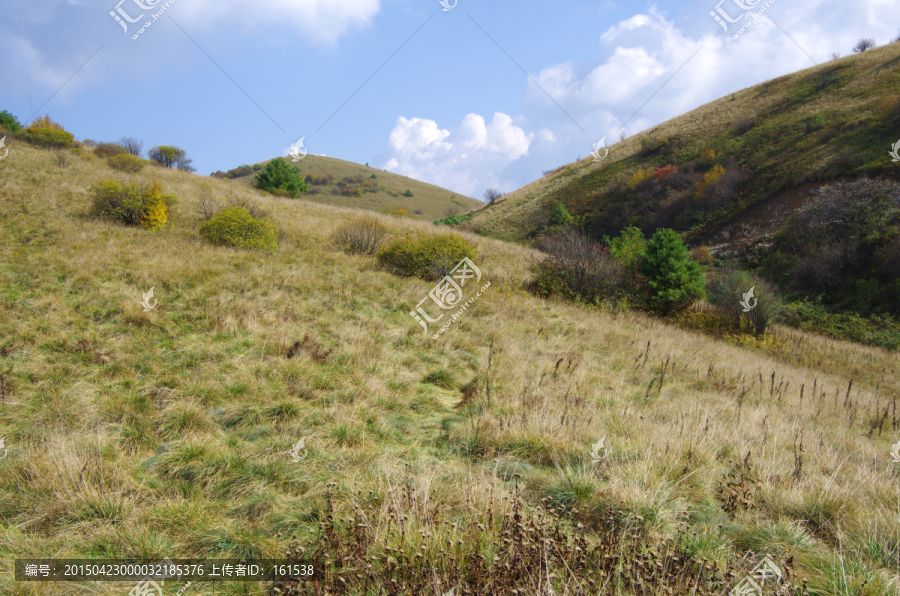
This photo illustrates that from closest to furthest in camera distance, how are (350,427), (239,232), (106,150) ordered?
(350,427), (239,232), (106,150)

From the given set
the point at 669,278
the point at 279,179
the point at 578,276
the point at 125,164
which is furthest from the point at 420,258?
the point at 279,179

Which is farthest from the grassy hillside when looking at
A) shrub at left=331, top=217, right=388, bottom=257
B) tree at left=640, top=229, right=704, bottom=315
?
tree at left=640, top=229, right=704, bottom=315

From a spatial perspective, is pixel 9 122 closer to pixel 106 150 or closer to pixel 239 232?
pixel 106 150

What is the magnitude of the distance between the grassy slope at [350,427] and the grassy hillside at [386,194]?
5533 cm

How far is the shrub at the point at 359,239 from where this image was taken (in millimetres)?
14125

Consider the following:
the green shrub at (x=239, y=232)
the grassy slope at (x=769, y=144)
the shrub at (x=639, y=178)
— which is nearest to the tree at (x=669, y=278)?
the green shrub at (x=239, y=232)

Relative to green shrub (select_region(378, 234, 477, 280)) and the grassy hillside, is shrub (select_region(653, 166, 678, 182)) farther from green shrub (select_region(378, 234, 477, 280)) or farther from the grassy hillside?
the grassy hillside

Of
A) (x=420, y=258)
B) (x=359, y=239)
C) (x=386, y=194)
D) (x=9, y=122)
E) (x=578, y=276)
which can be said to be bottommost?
(x=578, y=276)

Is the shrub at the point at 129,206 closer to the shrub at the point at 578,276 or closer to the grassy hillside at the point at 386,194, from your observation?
Result: the shrub at the point at 578,276

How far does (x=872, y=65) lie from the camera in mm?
32938

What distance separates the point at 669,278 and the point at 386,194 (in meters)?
66.3

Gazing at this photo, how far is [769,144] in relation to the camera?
3097cm

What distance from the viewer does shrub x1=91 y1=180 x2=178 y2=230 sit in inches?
494

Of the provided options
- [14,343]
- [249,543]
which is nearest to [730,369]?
[249,543]
